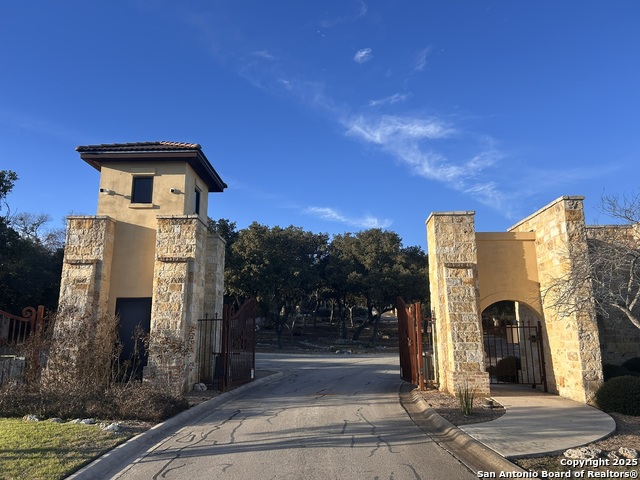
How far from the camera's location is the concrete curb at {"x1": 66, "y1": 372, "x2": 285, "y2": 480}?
5.98 metres

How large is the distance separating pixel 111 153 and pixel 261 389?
9.73 meters

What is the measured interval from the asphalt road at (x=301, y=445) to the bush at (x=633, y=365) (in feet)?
23.2

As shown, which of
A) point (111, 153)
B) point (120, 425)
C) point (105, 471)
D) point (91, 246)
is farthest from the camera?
point (111, 153)

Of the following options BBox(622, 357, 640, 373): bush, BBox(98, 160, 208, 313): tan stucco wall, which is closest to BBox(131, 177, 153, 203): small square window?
BBox(98, 160, 208, 313): tan stucco wall

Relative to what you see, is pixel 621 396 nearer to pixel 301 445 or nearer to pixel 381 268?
pixel 301 445

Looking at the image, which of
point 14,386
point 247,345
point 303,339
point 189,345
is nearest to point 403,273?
point 303,339

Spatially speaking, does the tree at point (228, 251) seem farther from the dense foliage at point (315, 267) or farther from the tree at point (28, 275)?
the tree at point (28, 275)

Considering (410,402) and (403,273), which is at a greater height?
(403,273)

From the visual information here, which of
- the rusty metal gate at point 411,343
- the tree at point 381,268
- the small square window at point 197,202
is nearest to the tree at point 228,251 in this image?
the tree at point 381,268

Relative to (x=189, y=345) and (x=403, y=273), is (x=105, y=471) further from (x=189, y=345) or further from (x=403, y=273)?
(x=403, y=273)

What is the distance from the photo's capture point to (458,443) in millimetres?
7590

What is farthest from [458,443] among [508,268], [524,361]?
[524,361]

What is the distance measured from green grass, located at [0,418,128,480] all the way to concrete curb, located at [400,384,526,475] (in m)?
5.58

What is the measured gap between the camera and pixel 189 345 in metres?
13.0
